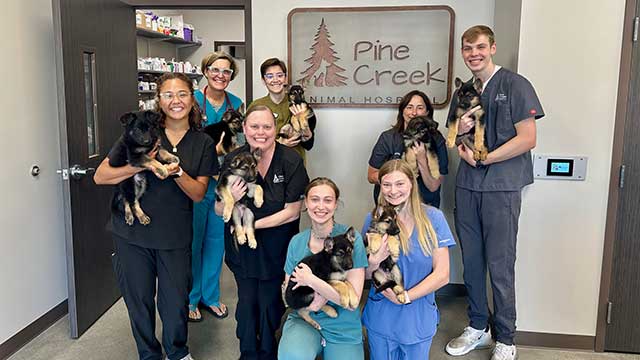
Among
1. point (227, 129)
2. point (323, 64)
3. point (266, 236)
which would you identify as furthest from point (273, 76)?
point (266, 236)

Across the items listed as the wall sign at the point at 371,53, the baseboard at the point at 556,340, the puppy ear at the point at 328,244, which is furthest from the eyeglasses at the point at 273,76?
the baseboard at the point at 556,340

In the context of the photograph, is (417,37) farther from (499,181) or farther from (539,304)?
(539,304)

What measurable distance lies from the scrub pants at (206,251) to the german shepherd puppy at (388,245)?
1.17 metres

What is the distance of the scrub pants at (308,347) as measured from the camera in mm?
2129

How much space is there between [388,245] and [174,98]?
3.74ft

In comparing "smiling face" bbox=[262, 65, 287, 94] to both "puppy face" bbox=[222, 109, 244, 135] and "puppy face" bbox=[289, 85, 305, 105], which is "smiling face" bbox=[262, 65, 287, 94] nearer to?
"puppy face" bbox=[289, 85, 305, 105]

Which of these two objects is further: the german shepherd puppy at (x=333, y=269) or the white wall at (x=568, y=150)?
the white wall at (x=568, y=150)

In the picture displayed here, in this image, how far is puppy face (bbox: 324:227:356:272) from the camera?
198cm

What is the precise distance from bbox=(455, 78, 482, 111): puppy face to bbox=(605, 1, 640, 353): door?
2.70 feet

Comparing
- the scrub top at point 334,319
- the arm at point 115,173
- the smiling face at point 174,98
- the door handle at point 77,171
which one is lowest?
the scrub top at point 334,319

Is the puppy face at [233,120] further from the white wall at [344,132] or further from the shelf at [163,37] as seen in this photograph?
the shelf at [163,37]

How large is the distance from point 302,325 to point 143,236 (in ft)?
2.67

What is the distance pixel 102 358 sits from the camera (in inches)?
106

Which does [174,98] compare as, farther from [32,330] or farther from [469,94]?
[32,330]
